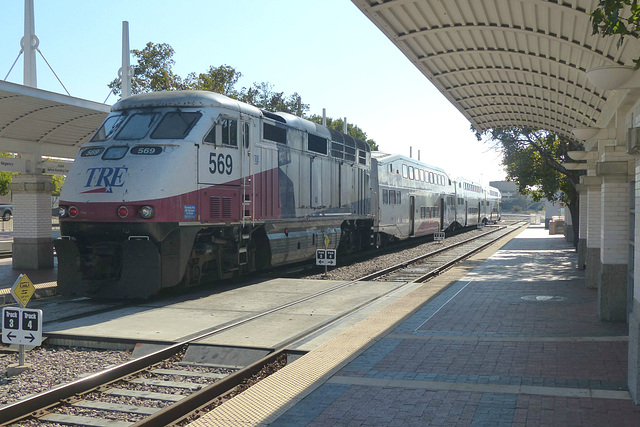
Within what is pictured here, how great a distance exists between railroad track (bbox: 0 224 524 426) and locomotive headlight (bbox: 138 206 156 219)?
3.17 m

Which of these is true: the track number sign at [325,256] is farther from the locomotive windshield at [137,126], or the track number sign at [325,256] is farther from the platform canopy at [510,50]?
the locomotive windshield at [137,126]

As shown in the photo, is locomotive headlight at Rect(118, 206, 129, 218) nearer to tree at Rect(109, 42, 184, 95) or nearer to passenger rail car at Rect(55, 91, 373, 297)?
passenger rail car at Rect(55, 91, 373, 297)

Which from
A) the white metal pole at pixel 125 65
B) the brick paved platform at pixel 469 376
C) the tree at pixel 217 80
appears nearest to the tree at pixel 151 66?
the tree at pixel 217 80

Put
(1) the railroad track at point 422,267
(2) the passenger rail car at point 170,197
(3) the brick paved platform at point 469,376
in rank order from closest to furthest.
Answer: (3) the brick paved platform at point 469,376 → (2) the passenger rail car at point 170,197 → (1) the railroad track at point 422,267

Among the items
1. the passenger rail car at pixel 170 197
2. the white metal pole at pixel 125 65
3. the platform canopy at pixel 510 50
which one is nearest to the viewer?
the platform canopy at pixel 510 50

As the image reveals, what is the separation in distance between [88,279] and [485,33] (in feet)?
27.7

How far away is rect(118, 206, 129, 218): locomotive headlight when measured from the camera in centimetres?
1154

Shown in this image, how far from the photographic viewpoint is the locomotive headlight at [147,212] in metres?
11.5

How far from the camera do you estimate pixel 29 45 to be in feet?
61.0

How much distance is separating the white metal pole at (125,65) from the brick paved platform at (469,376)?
14.0 metres

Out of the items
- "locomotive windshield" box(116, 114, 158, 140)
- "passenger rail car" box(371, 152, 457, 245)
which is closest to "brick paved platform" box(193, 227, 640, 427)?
"locomotive windshield" box(116, 114, 158, 140)

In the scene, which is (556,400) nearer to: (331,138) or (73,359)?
(73,359)

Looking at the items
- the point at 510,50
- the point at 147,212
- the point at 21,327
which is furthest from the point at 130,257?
the point at 510,50

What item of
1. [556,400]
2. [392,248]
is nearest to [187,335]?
[556,400]
